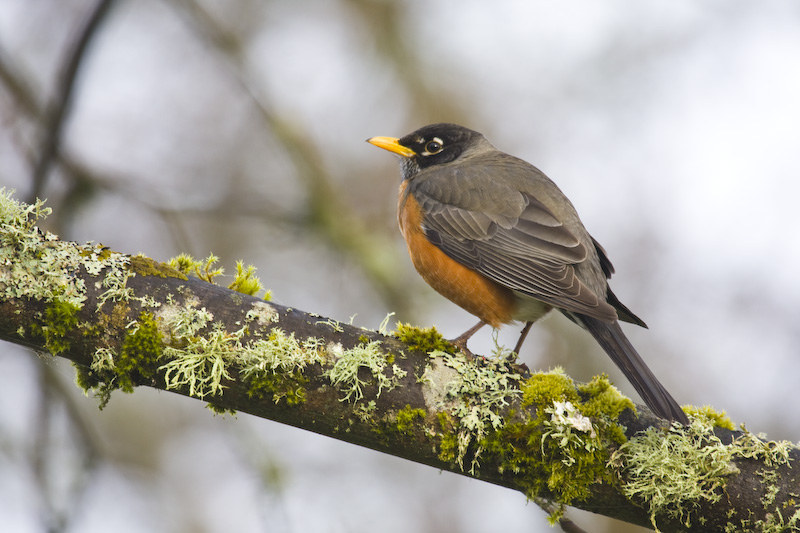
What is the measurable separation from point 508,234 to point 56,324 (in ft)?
9.58

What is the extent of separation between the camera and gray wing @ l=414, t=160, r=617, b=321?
426 cm

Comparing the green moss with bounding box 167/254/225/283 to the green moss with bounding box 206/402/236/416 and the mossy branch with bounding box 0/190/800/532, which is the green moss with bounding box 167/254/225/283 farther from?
the green moss with bounding box 206/402/236/416

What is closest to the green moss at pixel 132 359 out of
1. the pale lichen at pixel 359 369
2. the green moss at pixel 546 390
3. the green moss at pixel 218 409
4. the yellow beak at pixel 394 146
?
the green moss at pixel 218 409

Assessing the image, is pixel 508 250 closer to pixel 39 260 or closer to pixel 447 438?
pixel 447 438

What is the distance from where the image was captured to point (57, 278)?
2826 millimetres

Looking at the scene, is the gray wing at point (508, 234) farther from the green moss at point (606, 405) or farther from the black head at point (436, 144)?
the green moss at point (606, 405)

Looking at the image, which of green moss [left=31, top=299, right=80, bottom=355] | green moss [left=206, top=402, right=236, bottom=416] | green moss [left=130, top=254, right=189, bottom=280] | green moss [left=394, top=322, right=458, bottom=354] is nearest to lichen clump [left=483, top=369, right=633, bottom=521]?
green moss [left=394, top=322, right=458, bottom=354]

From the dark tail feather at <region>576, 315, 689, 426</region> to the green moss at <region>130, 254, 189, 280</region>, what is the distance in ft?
7.15

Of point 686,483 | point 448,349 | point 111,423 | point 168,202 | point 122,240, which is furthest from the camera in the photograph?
point 111,423

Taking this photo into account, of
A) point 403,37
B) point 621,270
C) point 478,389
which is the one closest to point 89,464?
point 478,389

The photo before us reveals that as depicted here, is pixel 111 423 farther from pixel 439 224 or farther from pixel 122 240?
pixel 439 224

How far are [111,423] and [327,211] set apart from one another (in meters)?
3.31

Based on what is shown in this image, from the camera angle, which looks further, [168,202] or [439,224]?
[168,202]

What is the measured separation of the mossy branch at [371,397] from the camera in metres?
2.81
